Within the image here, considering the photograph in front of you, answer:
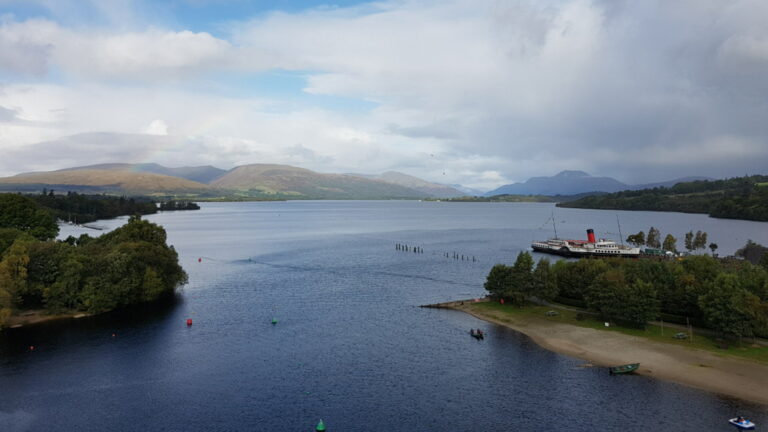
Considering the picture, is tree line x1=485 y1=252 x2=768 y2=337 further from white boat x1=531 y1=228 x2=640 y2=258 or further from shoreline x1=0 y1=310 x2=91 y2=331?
shoreline x1=0 y1=310 x2=91 y2=331

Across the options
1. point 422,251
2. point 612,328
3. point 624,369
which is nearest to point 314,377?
point 624,369

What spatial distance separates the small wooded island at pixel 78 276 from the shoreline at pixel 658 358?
62.3m

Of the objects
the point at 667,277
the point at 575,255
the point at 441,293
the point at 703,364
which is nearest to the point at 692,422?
the point at 703,364

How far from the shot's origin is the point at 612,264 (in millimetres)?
87062

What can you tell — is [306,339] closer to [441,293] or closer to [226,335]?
[226,335]

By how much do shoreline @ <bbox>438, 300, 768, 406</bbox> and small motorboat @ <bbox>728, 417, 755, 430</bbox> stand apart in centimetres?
600

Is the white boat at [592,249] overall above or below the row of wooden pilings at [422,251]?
above

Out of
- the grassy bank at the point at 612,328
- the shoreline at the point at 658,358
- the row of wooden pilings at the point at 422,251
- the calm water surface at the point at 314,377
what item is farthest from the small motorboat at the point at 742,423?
the row of wooden pilings at the point at 422,251

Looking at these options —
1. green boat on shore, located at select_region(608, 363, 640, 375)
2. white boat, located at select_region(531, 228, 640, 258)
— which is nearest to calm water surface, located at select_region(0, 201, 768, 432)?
green boat on shore, located at select_region(608, 363, 640, 375)

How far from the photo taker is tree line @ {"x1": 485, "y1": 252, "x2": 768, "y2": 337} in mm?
60000

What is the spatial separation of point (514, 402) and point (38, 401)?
158 ft

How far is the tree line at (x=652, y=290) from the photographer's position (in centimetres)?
6000

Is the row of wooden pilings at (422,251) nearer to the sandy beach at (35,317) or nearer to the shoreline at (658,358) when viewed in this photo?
Result: the shoreline at (658,358)

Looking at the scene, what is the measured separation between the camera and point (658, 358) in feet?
191
